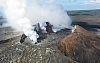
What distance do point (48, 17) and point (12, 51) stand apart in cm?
2202

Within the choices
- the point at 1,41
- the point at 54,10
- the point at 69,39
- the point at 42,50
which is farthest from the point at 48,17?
the point at 42,50

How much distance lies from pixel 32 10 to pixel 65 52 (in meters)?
24.2

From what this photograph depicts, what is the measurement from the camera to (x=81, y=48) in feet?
62.8

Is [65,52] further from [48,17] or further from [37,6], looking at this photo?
[37,6]

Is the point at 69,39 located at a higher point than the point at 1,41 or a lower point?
higher

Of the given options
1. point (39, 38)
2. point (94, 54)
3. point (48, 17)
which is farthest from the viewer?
point (48, 17)

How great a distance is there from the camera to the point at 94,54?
18719 millimetres

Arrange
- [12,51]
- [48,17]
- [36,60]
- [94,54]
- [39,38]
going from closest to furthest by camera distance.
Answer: [36,60]
[94,54]
[12,51]
[39,38]
[48,17]

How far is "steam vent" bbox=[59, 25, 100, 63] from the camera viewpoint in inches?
724

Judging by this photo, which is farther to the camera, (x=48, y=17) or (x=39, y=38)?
(x=48, y=17)

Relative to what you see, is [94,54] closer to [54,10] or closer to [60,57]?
[60,57]

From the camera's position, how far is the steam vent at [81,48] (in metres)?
18.4

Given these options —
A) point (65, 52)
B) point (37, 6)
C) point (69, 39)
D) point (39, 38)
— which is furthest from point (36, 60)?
point (37, 6)

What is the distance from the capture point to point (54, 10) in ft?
143
